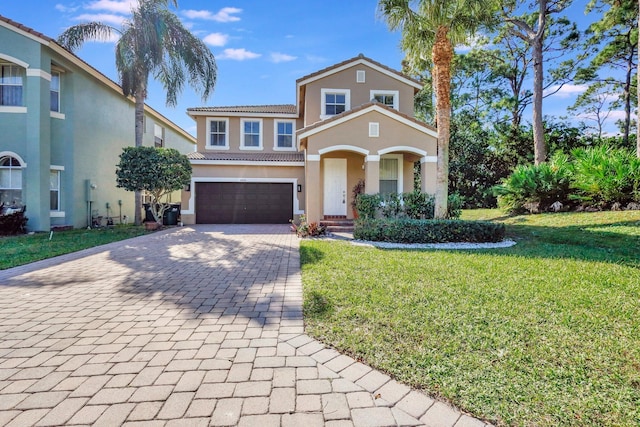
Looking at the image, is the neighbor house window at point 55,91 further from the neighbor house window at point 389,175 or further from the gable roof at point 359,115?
the neighbor house window at point 389,175

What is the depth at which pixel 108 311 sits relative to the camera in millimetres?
4301

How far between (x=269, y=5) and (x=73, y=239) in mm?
10625

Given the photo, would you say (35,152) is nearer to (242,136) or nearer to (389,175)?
(242,136)

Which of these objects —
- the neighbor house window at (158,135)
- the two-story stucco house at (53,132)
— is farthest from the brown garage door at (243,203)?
the neighbor house window at (158,135)

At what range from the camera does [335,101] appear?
16125 millimetres

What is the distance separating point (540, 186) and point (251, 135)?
15.0 m

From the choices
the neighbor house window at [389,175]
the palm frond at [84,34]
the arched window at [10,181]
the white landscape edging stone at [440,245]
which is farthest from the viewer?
the neighbor house window at [389,175]

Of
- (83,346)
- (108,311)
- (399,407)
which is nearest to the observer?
(399,407)

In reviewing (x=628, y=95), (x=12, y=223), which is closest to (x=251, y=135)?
(x=12, y=223)

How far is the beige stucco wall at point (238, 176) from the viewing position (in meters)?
16.5

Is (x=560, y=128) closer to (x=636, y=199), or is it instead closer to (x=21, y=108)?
(x=636, y=199)

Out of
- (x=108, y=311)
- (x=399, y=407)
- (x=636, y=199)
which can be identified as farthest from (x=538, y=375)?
(x=636, y=199)

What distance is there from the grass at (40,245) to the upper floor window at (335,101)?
10.6 metres

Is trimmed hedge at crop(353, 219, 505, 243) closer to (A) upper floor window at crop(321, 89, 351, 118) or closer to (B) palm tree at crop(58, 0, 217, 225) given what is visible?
(A) upper floor window at crop(321, 89, 351, 118)
